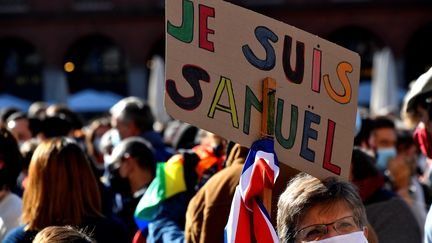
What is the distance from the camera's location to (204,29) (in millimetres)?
3393

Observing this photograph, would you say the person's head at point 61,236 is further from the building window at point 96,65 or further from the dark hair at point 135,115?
the building window at point 96,65

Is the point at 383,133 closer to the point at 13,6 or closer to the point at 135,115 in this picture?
the point at 135,115

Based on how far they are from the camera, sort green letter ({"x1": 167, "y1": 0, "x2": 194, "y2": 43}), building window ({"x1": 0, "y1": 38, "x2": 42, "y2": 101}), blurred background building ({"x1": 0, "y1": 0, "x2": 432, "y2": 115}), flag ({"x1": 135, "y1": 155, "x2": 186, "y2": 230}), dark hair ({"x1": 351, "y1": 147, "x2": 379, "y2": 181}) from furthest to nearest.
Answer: building window ({"x1": 0, "y1": 38, "x2": 42, "y2": 101}) < blurred background building ({"x1": 0, "y1": 0, "x2": 432, "y2": 115}) < dark hair ({"x1": 351, "y1": 147, "x2": 379, "y2": 181}) < flag ({"x1": 135, "y1": 155, "x2": 186, "y2": 230}) < green letter ({"x1": 167, "y1": 0, "x2": 194, "y2": 43})

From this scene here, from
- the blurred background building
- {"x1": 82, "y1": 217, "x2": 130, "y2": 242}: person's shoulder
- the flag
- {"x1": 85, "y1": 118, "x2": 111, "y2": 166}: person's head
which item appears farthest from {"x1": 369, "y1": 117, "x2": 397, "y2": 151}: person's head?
the blurred background building

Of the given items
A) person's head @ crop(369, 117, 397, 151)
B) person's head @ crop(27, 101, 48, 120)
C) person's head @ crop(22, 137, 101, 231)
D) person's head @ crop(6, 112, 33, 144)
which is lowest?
person's head @ crop(27, 101, 48, 120)

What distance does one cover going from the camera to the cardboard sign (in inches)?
132

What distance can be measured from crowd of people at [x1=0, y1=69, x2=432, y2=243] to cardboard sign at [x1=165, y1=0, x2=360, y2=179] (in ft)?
0.48

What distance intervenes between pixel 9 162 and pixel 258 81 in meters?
2.05

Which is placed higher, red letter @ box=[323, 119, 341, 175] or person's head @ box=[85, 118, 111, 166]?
red letter @ box=[323, 119, 341, 175]

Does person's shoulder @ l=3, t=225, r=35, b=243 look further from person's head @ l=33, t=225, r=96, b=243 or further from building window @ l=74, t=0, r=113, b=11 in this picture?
building window @ l=74, t=0, r=113, b=11

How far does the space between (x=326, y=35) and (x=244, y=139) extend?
33.7 metres

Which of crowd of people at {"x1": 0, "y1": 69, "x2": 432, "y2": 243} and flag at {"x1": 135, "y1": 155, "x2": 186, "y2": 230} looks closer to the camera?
crowd of people at {"x1": 0, "y1": 69, "x2": 432, "y2": 243}

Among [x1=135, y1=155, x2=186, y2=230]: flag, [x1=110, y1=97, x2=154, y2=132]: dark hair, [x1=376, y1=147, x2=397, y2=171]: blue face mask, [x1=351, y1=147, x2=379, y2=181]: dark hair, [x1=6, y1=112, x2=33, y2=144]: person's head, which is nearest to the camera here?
[x1=135, y1=155, x2=186, y2=230]: flag

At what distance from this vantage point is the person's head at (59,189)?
14.1 feet
